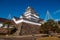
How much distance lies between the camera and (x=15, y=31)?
123 ft

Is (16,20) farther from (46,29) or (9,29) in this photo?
(46,29)

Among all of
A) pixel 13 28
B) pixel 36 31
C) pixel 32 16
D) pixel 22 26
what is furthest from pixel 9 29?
pixel 32 16

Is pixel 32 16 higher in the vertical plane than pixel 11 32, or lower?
higher

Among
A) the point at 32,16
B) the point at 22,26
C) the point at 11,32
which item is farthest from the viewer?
the point at 32,16

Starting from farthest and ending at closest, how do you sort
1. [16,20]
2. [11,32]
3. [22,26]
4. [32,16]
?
1. [32,16]
2. [16,20]
3. [22,26]
4. [11,32]

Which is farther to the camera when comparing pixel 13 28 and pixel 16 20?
pixel 16 20

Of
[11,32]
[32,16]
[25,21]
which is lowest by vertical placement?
[11,32]

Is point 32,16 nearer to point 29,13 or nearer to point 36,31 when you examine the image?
point 29,13

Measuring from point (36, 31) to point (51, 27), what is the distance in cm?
490

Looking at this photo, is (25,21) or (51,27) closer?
(51,27)

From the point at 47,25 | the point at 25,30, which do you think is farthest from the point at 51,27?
the point at 25,30

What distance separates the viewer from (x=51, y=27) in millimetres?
37719

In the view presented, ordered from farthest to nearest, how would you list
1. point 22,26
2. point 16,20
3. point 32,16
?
1. point 32,16
2. point 16,20
3. point 22,26

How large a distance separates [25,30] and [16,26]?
4.87 metres
